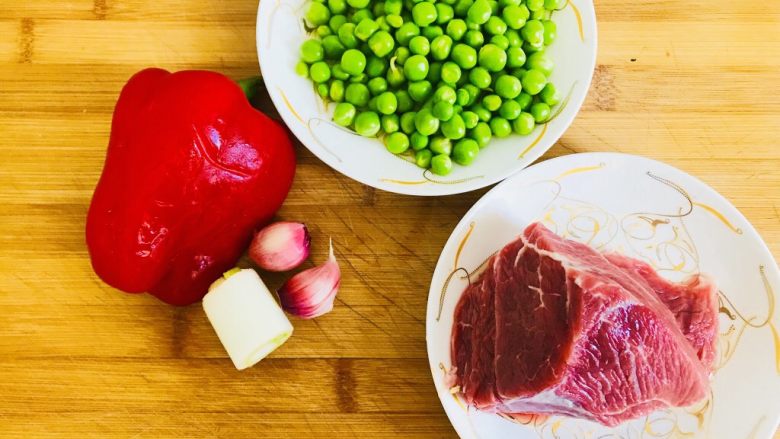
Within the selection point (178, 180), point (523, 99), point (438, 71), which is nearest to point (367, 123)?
point (438, 71)

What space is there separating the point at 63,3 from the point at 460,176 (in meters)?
1.61

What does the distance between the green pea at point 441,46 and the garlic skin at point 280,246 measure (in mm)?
716

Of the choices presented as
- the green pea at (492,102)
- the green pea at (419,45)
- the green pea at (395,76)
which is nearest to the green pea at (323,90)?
the green pea at (395,76)

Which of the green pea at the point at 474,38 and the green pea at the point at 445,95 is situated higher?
the green pea at the point at 474,38

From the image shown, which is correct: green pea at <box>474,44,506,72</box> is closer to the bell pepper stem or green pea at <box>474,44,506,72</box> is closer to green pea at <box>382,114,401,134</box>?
green pea at <box>382,114,401,134</box>

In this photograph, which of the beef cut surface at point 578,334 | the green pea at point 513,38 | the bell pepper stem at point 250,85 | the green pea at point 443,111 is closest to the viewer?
the beef cut surface at point 578,334

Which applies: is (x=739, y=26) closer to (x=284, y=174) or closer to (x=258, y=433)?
(x=284, y=174)

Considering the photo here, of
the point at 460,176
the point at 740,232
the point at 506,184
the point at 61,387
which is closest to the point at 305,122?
the point at 460,176

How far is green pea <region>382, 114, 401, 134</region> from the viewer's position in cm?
202

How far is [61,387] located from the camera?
7.12ft

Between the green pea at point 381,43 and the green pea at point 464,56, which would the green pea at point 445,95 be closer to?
the green pea at point 464,56

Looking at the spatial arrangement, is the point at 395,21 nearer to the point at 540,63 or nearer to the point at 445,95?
the point at 445,95

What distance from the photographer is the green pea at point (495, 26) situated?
6.51ft

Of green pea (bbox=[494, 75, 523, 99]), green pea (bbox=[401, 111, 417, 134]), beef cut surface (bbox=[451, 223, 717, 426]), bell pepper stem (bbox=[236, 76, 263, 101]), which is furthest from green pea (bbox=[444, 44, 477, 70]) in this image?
bell pepper stem (bbox=[236, 76, 263, 101])
